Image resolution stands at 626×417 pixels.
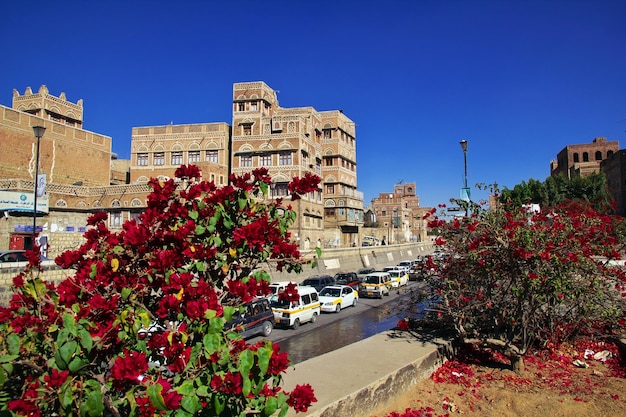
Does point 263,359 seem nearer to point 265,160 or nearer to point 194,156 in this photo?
point 265,160

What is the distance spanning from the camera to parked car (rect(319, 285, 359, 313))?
22.6 metres

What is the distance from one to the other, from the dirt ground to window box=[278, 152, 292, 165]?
36.2m

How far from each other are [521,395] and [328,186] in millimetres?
46140

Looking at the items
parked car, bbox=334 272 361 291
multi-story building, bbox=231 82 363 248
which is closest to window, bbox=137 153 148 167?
multi-story building, bbox=231 82 363 248

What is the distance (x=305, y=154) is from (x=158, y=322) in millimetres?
41772

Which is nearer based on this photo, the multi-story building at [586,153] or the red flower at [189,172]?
the red flower at [189,172]

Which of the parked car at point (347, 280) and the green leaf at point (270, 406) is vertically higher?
the green leaf at point (270, 406)

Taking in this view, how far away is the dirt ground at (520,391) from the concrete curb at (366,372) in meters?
0.23

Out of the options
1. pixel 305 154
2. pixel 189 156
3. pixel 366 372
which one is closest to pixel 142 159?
pixel 189 156

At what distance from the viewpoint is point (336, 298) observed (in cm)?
2300

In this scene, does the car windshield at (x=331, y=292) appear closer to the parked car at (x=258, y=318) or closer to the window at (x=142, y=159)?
the parked car at (x=258, y=318)

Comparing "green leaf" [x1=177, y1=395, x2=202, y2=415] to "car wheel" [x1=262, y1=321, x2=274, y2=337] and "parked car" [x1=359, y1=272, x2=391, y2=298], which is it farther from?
"parked car" [x1=359, y1=272, x2=391, y2=298]

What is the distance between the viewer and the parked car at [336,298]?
891 inches

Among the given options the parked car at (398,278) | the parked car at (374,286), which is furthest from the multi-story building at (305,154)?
the parked car at (374,286)
